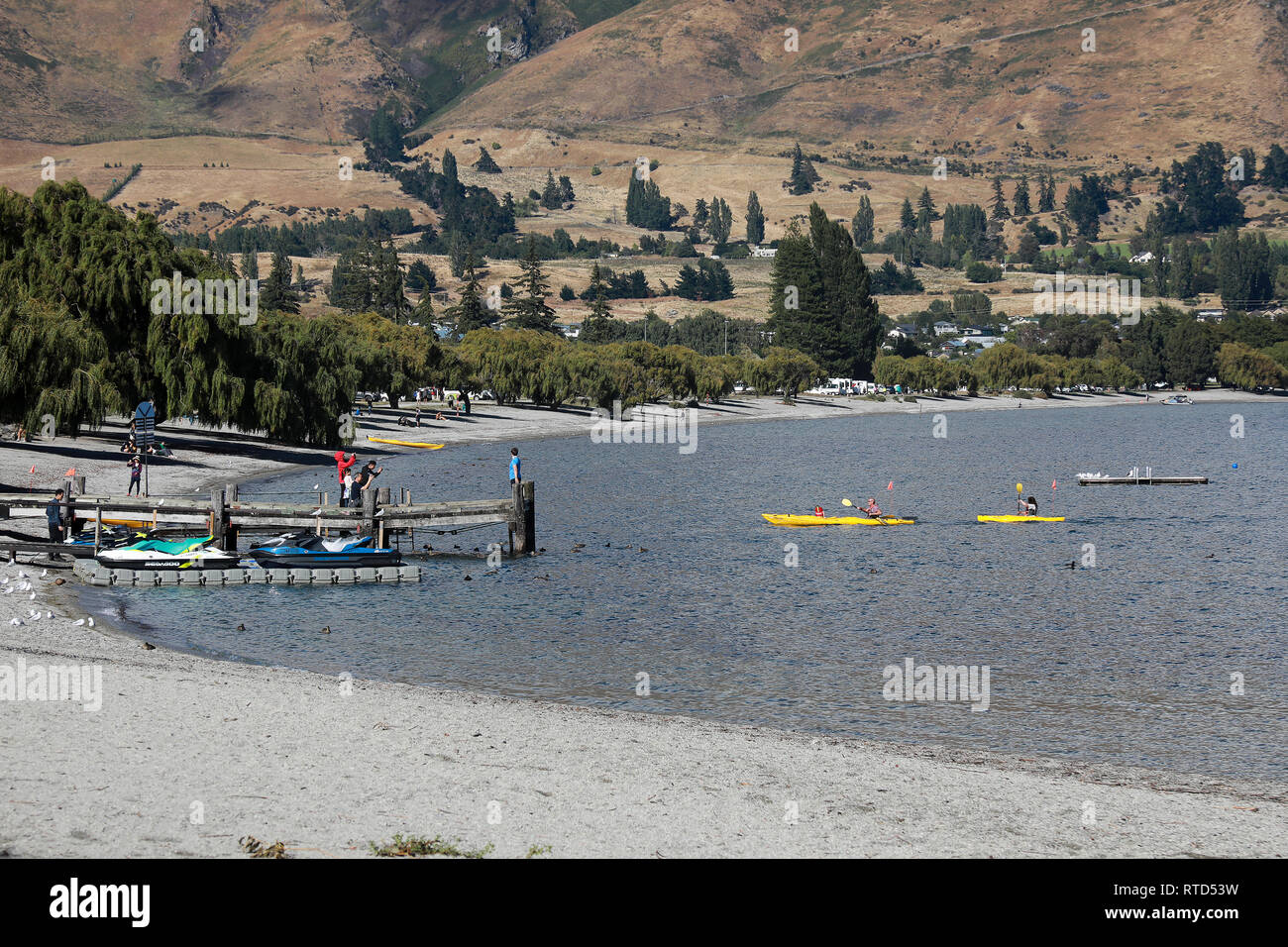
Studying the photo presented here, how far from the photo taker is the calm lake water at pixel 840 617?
27484mm

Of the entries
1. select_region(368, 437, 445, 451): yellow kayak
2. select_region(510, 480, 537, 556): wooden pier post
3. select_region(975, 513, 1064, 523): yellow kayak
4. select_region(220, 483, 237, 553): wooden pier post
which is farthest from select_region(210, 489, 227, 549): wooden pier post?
select_region(368, 437, 445, 451): yellow kayak

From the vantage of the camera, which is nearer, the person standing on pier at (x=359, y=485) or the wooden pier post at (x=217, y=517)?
the wooden pier post at (x=217, y=517)

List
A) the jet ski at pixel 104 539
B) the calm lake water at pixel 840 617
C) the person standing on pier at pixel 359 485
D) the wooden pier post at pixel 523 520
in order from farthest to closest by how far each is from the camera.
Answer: the wooden pier post at pixel 523 520, the person standing on pier at pixel 359 485, the jet ski at pixel 104 539, the calm lake water at pixel 840 617

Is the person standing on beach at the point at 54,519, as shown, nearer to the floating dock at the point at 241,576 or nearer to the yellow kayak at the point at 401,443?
the floating dock at the point at 241,576

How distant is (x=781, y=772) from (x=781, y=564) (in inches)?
1205

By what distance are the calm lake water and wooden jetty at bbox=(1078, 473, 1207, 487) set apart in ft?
18.9

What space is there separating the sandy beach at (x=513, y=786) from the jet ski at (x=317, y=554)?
1449cm

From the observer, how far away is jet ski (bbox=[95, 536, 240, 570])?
3891 cm

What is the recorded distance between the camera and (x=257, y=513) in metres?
44.0

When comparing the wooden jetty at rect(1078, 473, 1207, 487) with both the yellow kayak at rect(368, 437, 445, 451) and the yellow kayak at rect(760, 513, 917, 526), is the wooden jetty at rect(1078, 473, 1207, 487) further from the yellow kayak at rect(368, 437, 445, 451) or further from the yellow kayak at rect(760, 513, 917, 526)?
the yellow kayak at rect(368, 437, 445, 451)

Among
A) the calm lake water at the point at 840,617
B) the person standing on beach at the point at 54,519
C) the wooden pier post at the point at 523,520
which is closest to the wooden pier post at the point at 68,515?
the person standing on beach at the point at 54,519

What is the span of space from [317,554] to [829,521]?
28834 millimetres

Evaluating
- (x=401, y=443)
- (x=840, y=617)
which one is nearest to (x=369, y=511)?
(x=840, y=617)

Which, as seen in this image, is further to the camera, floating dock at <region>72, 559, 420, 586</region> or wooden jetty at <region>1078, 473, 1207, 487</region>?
wooden jetty at <region>1078, 473, 1207, 487</region>
